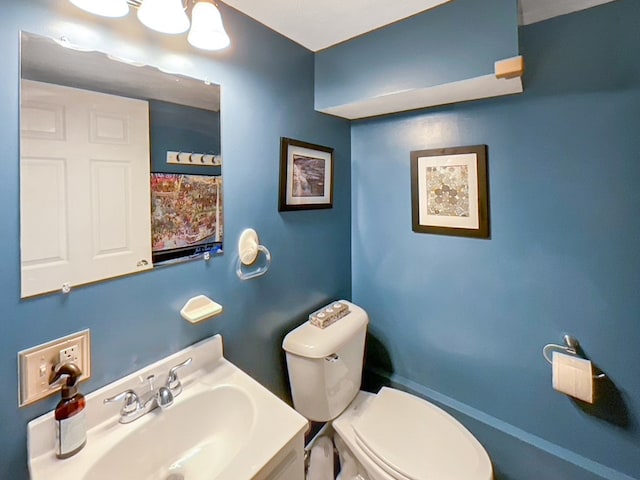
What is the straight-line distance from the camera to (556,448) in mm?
1317

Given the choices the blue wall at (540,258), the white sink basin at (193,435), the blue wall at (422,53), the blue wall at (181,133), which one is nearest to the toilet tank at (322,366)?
the white sink basin at (193,435)

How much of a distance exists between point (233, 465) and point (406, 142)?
5.05 ft

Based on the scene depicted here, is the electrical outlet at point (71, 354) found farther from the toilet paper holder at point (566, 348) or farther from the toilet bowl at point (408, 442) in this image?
the toilet paper holder at point (566, 348)

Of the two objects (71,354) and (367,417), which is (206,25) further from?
(367,417)

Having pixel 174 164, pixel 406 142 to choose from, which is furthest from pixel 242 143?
pixel 406 142

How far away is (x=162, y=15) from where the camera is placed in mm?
801

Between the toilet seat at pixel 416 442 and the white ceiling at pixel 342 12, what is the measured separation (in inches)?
66.1

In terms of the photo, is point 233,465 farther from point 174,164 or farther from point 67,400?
point 174,164

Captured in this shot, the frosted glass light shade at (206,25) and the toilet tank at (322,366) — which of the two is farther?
the toilet tank at (322,366)

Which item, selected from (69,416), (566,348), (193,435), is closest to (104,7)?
(69,416)

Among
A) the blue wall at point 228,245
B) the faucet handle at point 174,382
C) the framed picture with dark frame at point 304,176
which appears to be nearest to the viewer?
the blue wall at point 228,245

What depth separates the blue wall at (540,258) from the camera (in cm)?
116

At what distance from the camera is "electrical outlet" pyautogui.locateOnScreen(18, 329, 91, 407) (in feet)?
2.37

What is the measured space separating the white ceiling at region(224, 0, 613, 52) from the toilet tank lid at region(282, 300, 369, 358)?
1322 mm
